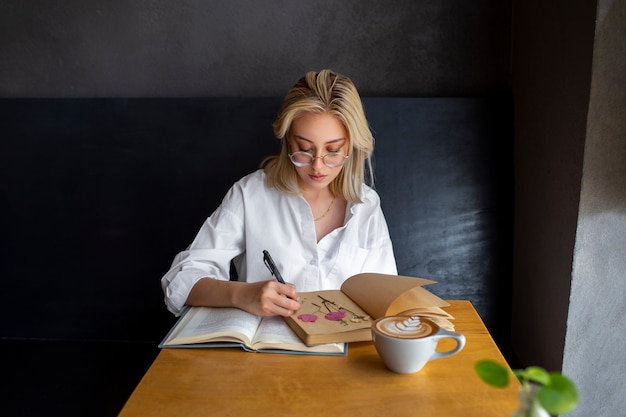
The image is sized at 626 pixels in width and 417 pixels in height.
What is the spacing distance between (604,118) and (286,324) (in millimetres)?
956

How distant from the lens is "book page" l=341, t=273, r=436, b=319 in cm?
109

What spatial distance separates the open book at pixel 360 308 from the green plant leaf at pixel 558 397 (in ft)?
1.75

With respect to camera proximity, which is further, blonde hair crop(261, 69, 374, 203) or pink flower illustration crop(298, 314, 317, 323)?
blonde hair crop(261, 69, 374, 203)

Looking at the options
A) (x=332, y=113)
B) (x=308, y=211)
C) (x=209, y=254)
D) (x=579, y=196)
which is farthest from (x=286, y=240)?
(x=579, y=196)

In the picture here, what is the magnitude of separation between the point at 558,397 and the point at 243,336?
63 cm

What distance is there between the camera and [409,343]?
35.0 inches

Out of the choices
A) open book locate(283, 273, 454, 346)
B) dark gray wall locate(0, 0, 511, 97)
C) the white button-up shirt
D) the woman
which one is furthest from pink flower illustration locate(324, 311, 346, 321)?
dark gray wall locate(0, 0, 511, 97)

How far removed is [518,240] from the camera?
6.49 ft

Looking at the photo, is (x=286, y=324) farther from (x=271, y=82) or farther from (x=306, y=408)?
(x=271, y=82)

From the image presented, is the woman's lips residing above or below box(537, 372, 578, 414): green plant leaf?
above

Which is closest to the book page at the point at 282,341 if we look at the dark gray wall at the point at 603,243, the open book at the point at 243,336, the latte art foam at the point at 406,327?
the open book at the point at 243,336

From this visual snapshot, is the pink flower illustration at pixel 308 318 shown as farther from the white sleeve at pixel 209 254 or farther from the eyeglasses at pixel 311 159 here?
the eyeglasses at pixel 311 159

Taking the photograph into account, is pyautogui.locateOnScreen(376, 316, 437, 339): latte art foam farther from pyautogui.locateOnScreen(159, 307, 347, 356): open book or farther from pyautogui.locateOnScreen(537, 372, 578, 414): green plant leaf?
pyautogui.locateOnScreen(537, 372, 578, 414): green plant leaf

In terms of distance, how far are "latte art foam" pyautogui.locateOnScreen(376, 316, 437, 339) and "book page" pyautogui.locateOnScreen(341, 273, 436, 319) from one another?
0.29 feet
